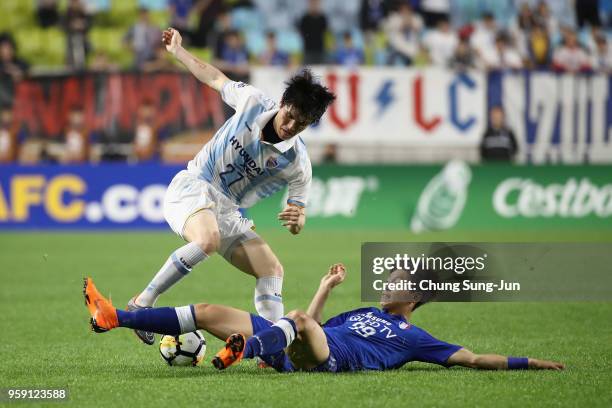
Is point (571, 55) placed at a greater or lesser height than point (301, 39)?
lesser

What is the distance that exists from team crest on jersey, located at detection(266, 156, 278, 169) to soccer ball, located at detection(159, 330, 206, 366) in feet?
4.12

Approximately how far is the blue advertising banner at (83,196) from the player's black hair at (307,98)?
11750 mm

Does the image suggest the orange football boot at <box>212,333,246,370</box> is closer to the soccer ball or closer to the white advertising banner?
the soccer ball

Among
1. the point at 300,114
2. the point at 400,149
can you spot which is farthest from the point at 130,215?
the point at 300,114

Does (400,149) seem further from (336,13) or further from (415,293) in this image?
(415,293)

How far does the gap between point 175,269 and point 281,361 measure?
95 cm

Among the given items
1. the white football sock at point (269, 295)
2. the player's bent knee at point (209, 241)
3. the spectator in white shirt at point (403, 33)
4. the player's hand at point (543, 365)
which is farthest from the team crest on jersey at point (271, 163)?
the spectator in white shirt at point (403, 33)

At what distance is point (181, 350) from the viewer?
21.8 ft

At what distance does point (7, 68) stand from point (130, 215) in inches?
138

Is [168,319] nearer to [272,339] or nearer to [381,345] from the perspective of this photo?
[272,339]

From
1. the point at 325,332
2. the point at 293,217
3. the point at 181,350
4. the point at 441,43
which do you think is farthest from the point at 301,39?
the point at 325,332

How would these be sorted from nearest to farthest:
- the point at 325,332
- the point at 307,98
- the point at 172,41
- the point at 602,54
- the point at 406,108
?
the point at 325,332 → the point at 307,98 → the point at 172,41 → the point at 406,108 → the point at 602,54

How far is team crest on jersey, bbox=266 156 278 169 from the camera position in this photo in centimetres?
696

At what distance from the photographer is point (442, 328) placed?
8.68m
